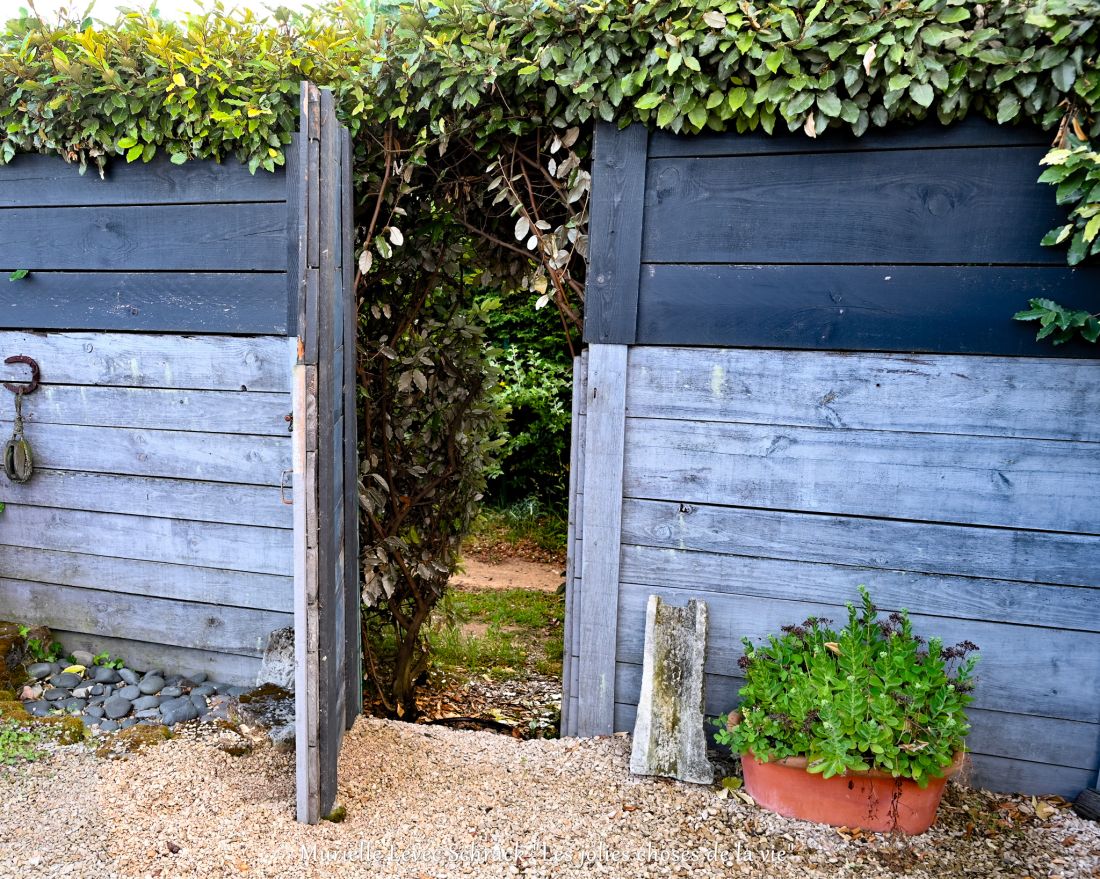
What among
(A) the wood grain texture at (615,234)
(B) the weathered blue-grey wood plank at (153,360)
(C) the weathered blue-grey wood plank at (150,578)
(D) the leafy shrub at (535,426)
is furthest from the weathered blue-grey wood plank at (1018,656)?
(D) the leafy shrub at (535,426)

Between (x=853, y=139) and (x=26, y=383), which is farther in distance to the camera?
(x=26, y=383)

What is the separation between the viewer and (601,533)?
2834mm

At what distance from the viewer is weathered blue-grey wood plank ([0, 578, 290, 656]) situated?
3.30 m

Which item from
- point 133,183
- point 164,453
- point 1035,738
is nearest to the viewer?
point 1035,738

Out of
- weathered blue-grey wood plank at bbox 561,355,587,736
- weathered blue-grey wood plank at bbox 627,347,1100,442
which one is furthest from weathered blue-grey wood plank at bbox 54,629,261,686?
weathered blue-grey wood plank at bbox 627,347,1100,442

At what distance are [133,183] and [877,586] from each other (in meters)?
3.28

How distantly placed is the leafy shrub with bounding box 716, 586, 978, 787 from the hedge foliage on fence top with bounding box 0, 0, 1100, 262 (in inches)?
51.1

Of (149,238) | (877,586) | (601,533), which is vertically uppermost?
(149,238)

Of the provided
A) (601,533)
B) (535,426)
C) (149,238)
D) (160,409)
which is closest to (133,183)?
(149,238)

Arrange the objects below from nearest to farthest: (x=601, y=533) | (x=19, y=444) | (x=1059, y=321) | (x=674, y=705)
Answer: (x=1059, y=321), (x=674, y=705), (x=601, y=533), (x=19, y=444)

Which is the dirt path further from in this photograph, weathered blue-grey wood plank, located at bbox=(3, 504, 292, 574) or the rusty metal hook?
the rusty metal hook

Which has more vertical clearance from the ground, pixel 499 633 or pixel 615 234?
pixel 615 234

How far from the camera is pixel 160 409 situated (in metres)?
3.29

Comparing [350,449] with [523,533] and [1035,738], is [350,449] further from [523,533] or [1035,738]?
[523,533]
